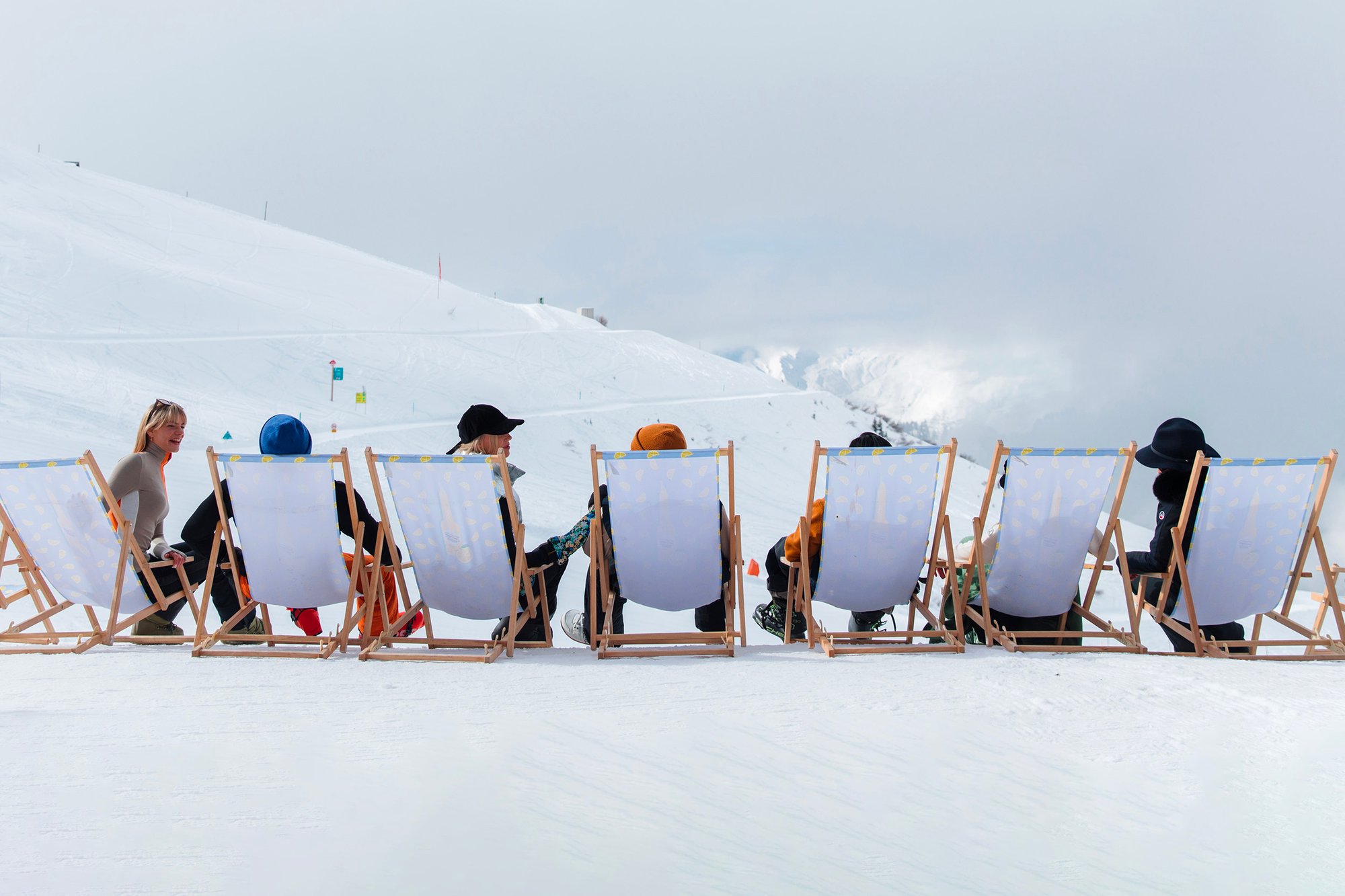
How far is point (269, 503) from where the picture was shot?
14.2 feet

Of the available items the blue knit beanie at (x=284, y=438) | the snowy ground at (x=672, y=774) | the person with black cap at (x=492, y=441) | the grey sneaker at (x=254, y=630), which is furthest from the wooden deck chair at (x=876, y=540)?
the grey sneaker at (x=254, y=630)

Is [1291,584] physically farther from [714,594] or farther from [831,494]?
[714,594]

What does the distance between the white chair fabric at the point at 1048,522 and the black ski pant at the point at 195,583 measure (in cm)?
419

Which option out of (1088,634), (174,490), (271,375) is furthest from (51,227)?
(1088,634)

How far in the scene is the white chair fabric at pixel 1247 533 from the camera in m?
4.37

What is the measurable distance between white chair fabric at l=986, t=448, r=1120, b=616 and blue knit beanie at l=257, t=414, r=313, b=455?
361 centimetres

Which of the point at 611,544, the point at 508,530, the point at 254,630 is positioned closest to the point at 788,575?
the point at 611,544

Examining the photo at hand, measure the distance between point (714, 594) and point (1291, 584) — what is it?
3.16m

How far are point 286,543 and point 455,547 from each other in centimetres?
84

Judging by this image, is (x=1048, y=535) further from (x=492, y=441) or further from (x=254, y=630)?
(x=254, y=630)

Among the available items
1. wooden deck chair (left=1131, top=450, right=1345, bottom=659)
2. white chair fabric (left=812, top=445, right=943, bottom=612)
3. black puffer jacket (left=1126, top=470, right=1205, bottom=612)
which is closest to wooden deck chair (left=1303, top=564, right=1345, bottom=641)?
wooden deck chair (left=1131, top=450, right=1345, bottom=659)

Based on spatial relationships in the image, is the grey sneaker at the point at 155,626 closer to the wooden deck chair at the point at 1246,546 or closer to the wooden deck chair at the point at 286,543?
the wooden deck chair at the point at 286,543

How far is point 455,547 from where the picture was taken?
446cm

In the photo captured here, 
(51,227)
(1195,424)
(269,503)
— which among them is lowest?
(269,503)
